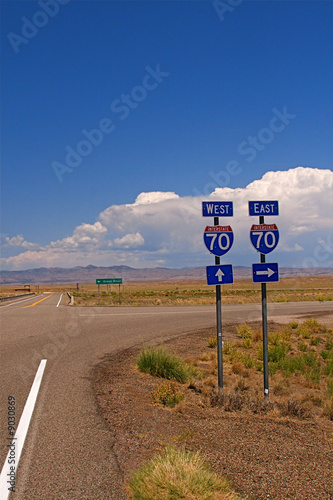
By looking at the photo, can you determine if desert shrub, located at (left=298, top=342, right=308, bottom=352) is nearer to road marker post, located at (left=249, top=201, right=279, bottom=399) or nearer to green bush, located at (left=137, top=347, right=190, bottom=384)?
green bush, located at (left=137, top=347, right=190, bottom=384)

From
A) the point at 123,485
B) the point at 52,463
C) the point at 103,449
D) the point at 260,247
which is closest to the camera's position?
the point at 123,485

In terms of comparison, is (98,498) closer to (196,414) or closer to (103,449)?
(103,449)

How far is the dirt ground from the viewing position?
4.31 metres

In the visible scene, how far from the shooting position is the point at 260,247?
25.1 feet

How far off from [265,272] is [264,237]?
60 centimetres

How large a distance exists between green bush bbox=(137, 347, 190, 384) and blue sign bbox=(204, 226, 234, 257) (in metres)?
3.17

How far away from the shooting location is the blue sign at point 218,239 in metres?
7.88

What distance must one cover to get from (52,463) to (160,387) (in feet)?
10.4

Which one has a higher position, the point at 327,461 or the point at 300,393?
the point at 327,461

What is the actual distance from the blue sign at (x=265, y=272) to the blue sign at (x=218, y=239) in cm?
62

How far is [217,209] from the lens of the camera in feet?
26.3

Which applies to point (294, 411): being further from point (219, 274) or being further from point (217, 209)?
point (217, 209)

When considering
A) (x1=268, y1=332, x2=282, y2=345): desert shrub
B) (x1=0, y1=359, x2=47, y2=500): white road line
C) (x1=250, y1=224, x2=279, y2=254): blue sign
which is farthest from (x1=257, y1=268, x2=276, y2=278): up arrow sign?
(x1=268, y1=332, x2=282, y2=345): desert shrub

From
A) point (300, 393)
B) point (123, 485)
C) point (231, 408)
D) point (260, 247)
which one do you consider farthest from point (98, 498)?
point (300, 393)
